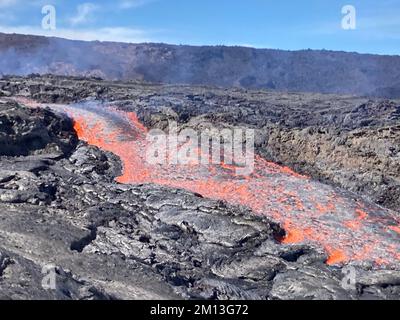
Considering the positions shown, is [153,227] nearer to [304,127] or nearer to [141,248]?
[141,248]

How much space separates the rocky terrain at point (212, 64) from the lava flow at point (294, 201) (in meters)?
42.8

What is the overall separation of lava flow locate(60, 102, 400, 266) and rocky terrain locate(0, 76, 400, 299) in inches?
19.9

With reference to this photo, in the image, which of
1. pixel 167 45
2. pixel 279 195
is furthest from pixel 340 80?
pixel 279 195

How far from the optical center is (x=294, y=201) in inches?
571

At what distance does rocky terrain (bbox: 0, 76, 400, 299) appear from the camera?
32.9 ft

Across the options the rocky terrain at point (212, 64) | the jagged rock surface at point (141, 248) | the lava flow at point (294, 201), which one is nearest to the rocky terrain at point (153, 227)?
the jagged rock surface at point (141, 248)

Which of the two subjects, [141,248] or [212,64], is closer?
[141,248]

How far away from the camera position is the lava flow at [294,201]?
12.5 meters

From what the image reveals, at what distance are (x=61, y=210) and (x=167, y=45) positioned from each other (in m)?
55.3

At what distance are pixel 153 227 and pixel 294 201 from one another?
405 cm

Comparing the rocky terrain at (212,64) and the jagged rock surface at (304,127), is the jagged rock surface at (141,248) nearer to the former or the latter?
the jagged rock surface at (304,127)

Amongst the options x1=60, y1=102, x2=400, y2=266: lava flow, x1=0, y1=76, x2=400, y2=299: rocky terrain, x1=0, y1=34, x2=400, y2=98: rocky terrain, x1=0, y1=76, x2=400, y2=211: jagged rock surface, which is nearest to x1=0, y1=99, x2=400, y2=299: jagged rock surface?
x1=0, y1=76, x2=400, y2=299: rocky terrain

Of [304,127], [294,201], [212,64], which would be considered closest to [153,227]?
[294,201]

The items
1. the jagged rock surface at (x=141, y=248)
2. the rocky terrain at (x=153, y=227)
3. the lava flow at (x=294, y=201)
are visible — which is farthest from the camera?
the lava flow at (x=294, y=201)
